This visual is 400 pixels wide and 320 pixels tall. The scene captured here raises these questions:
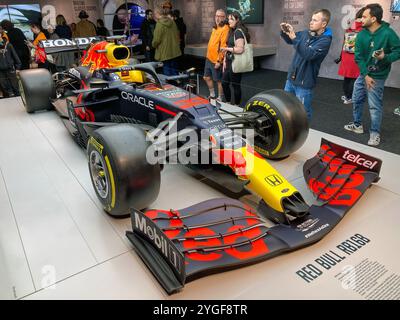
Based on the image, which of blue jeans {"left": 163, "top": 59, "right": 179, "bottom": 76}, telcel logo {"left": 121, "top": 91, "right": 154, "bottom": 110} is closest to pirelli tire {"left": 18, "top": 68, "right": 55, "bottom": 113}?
telcel logo {"left": 121, "top": 91, "right": 154, "bottom": 110}

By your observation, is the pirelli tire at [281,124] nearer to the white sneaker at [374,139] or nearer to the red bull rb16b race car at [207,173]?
the red bull rb16b race car at [207,173]

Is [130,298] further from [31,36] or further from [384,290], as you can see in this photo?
[31,36]

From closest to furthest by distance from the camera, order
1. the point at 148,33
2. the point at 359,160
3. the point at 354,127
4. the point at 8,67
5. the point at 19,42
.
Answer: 1. the point at 359,160
2. the point at 354,127
3. the point at 8,67
4. the point at 19,42
5. the point at 148,33

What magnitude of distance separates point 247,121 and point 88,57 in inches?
90.0

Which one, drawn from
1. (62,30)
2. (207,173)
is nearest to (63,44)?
(62,30)

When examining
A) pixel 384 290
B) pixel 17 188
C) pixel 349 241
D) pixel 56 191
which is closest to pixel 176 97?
pixel 56 191

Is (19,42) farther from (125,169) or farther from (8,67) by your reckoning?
(125,169)

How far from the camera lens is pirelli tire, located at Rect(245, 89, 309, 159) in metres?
3.05

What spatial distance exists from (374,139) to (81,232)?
3196 millimetres

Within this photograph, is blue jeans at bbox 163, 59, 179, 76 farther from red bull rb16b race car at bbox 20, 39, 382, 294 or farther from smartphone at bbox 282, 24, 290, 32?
smartphone at bbox 282, 24, 290, 32

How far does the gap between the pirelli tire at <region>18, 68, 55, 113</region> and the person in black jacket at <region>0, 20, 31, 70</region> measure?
1.72 meters

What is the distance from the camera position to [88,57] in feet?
13.9

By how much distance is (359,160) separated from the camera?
272 cm

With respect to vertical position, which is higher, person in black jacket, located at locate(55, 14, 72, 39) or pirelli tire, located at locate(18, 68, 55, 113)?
person in black jacket, located at locate(55, 14, 72, 39)
